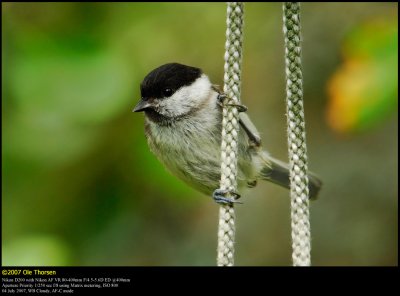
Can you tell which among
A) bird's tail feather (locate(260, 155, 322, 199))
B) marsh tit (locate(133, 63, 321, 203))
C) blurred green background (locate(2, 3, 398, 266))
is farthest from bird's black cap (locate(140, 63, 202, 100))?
bird's tail feather (locate(260, 155, 322, 199))

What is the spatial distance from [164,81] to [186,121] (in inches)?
6.9

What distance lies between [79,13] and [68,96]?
1.30 feet

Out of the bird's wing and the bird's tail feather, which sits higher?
the bird's wing

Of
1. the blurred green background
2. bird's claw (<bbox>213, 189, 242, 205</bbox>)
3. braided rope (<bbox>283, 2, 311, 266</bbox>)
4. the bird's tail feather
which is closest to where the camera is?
braided rope (<bbox>283, 2, 311, 266</bbox>)

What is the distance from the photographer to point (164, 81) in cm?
221

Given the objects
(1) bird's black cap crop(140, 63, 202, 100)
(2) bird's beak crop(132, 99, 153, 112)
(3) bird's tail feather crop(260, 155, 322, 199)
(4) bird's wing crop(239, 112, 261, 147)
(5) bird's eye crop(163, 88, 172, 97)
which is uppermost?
(1) bird's black cap crop(140, 63, 202, 100)

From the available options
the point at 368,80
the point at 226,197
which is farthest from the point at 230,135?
the point at 368,80

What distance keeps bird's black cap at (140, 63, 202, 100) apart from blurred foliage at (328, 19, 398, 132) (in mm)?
699

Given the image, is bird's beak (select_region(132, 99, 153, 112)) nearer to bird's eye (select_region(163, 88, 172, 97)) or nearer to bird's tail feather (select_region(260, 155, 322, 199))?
bird's eye (select_region(163, 88, 172, 97))

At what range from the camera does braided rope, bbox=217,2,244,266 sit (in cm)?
154

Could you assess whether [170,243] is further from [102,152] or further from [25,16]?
[25,16]

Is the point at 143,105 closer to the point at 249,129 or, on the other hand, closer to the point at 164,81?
the point at 164,81
